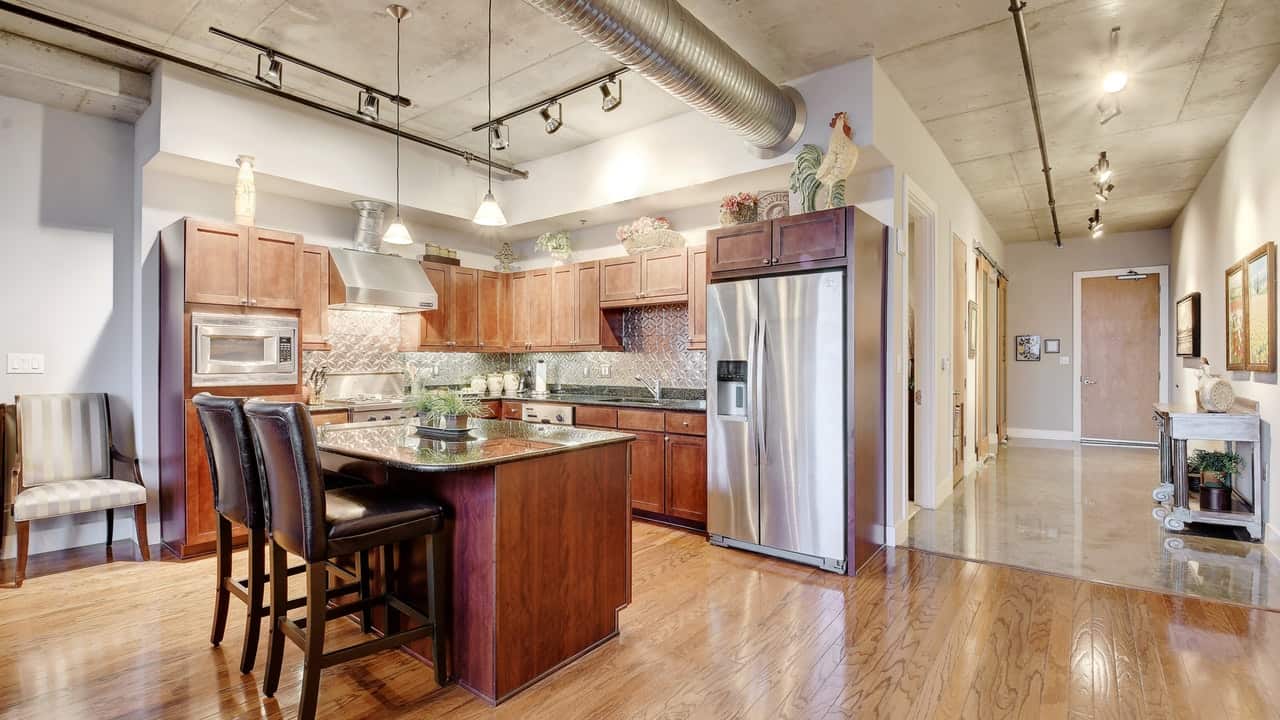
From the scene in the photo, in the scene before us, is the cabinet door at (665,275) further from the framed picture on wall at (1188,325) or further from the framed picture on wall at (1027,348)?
the framed picture on wall at (1027,348)

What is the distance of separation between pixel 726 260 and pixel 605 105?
4.28 feet

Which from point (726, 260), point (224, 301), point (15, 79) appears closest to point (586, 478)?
point (726, 260)

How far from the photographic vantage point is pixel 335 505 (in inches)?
88.6

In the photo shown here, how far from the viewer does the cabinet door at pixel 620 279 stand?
5.23 m

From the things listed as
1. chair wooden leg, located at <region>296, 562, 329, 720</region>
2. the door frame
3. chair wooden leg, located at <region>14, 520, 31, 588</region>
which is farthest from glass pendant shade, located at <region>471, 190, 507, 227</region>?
the door frame

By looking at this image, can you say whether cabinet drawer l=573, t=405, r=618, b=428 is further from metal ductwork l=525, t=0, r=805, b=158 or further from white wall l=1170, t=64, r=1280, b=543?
white wall l=1170, t=64, r=1280, b=543

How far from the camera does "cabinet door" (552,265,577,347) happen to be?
18.6 ft

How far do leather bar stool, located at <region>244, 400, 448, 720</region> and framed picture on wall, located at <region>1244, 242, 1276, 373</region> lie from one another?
4.95 metres

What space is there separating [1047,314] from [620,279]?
286 inches

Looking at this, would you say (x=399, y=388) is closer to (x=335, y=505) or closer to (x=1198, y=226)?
(x=335, y=505)

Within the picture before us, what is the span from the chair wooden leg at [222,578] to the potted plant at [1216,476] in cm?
596

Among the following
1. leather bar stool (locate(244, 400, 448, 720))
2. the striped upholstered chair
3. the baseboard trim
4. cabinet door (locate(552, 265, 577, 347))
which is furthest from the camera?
the baseboard trim

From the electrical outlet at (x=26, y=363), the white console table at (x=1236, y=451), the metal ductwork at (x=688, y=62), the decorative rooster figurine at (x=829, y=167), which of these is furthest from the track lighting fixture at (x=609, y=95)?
the white console table at (x=1236, y=451)

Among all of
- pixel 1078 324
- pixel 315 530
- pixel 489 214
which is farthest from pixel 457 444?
pixel 1078 324
